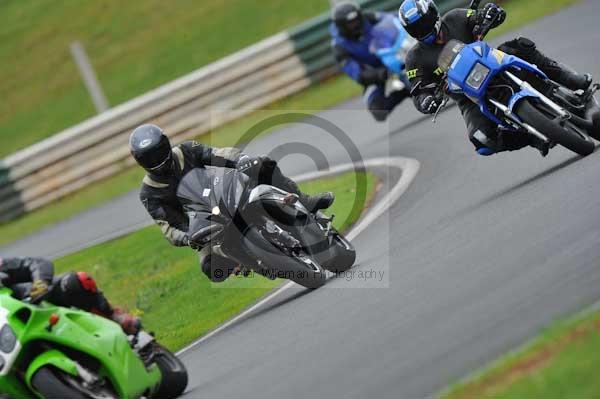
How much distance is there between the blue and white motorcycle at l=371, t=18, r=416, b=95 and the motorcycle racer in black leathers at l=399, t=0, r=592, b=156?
218 inches

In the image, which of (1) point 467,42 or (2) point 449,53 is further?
(1) point 467,42

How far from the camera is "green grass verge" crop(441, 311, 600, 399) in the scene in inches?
202

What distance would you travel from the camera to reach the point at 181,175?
9984mm

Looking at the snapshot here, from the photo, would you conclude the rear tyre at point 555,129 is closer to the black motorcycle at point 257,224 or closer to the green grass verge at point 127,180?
the black motorcycle at point 257,224

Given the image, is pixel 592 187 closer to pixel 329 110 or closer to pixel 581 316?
pixel 581 316

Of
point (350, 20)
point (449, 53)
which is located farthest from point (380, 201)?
point (350, 20)

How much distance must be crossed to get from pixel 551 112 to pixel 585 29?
25.2ft

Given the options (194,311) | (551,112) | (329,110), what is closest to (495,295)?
(551,112)

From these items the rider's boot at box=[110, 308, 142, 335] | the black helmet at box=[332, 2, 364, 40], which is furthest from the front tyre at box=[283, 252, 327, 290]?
the black helmet at box=[332, 2, 364, 40]

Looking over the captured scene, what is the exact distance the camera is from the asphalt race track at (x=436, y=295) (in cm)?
631

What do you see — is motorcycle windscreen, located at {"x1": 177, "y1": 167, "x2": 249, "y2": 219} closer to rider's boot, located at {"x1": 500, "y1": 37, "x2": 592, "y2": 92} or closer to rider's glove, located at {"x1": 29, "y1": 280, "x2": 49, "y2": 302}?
rider's glove, located at {"x1": 29, "y1": 280, "x2": 49, "y2": 302}

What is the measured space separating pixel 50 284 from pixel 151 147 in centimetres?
235

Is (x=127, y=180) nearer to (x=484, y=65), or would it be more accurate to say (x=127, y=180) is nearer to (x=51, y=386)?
(x=484, y=65)

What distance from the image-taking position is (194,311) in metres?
11.1
